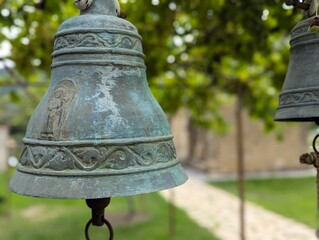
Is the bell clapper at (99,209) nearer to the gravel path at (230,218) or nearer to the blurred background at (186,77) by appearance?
the blurred background at (186,77)

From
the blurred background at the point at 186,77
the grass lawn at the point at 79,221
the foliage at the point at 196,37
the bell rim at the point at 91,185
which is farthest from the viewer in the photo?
the grass lawn at the point at 79,221

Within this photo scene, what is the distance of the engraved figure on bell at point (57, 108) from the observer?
1143 mm

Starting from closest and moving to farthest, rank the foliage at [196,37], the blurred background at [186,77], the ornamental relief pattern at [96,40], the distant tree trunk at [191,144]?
the ornamental relief pattern at [96,40] < the foliage at [196,37] < the blurred background at [186,77] < the distant tree trunk at [191,144]

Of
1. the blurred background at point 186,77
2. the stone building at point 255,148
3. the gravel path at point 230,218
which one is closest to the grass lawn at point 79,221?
the blurred background at point 186,77

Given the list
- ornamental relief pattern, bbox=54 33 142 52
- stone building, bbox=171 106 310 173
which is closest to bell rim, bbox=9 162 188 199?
ornamental relief pattern, bbox=54 33 142 52

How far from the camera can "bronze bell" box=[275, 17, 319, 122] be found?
5.22ft

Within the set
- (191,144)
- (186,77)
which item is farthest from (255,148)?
(186,77)

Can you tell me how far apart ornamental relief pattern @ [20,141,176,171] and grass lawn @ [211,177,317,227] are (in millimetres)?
6777

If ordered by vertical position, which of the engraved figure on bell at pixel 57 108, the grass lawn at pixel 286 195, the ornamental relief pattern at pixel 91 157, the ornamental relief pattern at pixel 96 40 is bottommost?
the grass lawn at pixel 286 195

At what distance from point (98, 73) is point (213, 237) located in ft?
19.2

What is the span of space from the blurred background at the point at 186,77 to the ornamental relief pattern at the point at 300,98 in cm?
86

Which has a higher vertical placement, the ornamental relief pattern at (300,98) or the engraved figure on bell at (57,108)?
the ornamental relief pattern at (300,98)

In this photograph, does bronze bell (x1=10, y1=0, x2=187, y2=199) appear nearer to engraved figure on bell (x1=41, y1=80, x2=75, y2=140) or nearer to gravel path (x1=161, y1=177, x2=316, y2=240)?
engraved figure on bell (x1=41, y1=80, x2=75, y2=140)

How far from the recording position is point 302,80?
1.66 metres
